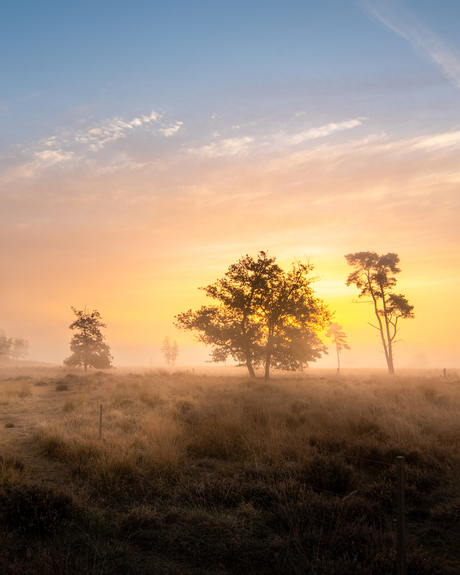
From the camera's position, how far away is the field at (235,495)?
13.1 feet

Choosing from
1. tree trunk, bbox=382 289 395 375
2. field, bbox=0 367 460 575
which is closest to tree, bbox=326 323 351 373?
tree trunk, bbox=382 289 395 375

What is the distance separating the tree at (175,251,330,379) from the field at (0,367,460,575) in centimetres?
1564

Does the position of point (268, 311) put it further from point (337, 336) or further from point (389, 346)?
point (337, 336)

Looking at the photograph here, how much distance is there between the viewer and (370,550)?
3934 mm

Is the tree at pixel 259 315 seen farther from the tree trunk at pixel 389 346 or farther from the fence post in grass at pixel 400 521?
the fence post in grass at pixel 400 521

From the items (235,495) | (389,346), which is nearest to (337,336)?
(389,346)

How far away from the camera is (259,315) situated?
27.4 meters

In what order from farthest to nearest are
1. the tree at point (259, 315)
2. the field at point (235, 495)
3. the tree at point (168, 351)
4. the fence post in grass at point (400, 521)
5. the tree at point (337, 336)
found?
the tree at point (168, 351)
the tree at point (337, 336)
the tree at point (259, 315)
the field at point (235, 495)
the fence post in grass at point (400, 521)

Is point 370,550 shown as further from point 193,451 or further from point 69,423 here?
point 69,423

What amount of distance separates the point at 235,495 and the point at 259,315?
21954mm

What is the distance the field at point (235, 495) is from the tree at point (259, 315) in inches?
616

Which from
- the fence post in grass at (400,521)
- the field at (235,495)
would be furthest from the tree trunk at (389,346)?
the fence post in grass at (400,521)

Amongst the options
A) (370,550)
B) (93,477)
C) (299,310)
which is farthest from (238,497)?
(299,310)

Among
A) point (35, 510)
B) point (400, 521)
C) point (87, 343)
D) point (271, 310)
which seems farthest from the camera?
point (87, 343)
